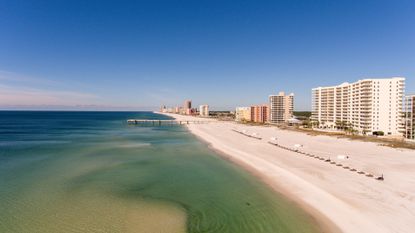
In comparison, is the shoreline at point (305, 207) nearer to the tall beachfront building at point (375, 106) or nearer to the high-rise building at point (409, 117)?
the high-rise building at point (409, 117)

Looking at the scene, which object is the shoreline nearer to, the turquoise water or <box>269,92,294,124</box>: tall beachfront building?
the turquoise water

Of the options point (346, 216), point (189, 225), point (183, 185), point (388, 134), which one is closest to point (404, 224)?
point (346, 216)

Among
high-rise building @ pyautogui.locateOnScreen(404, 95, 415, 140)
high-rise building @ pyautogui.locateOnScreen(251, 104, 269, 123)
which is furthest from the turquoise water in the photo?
high-rise building @ pyautogui.locateOnScreen(251, 104, 269, 123)

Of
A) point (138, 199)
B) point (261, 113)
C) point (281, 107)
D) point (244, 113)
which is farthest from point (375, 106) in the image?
point (244, 113)

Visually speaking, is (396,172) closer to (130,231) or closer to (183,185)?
(183,185)

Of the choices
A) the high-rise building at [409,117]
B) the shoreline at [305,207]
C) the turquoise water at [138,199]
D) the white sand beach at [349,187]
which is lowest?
the turquoise water at [138,199]

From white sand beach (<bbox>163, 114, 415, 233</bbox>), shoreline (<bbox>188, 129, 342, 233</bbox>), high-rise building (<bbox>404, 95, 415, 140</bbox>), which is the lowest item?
shoreline (<bbox>188, 129, 342, 233</bbox>)

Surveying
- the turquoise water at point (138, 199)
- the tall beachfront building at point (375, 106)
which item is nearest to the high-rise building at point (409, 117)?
the tall beachfront building at point (375, 106)
